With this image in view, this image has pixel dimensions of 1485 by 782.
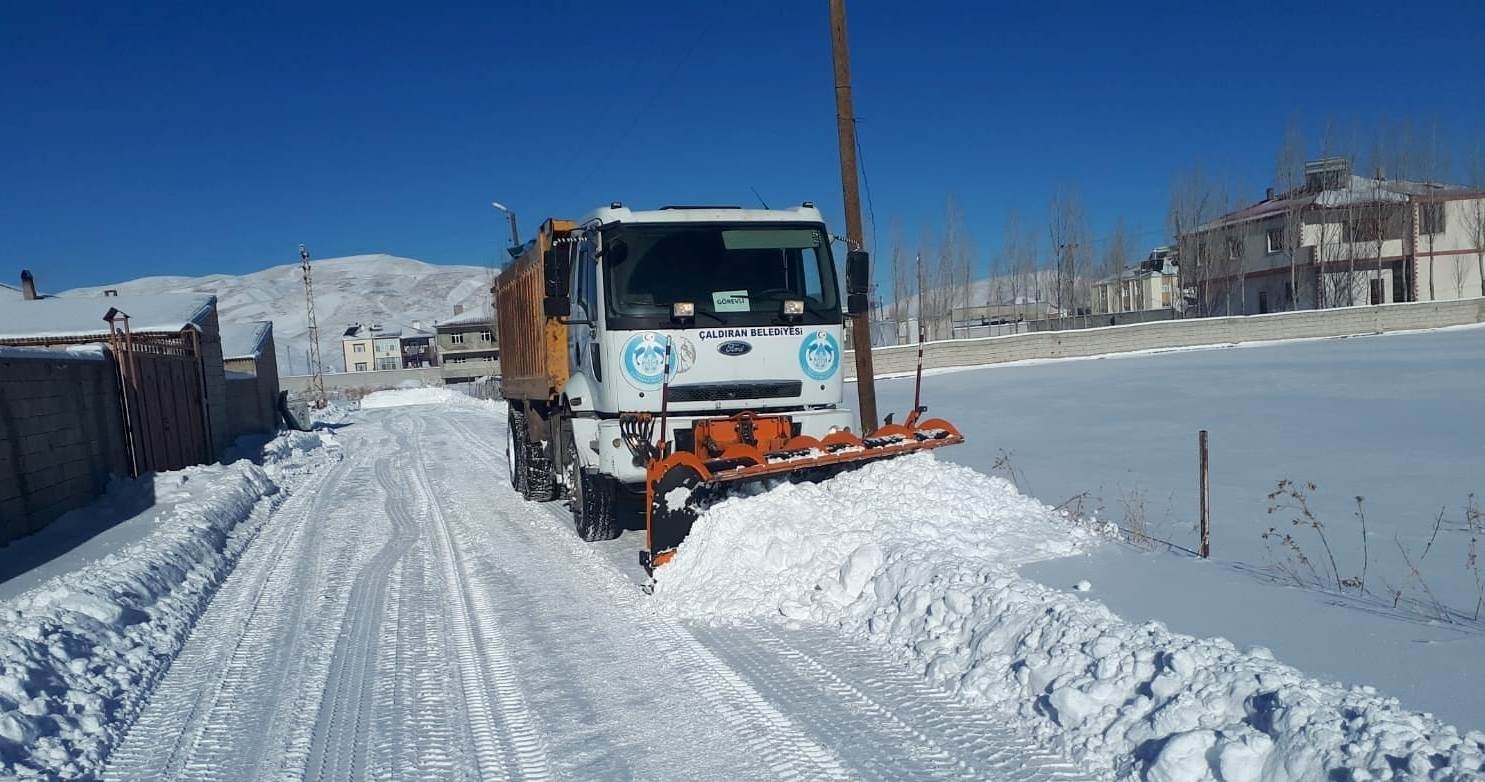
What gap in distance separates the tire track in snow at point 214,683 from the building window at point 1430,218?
61.3m

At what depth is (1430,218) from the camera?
171ft

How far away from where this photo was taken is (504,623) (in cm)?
695

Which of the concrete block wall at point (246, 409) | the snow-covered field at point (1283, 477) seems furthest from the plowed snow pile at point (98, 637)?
the concrete block wall at point (246, 409)

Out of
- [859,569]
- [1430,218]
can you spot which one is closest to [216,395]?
[859,569]

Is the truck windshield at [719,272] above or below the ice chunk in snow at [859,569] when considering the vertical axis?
above

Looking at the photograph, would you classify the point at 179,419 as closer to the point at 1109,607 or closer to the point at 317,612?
the point at 317,612

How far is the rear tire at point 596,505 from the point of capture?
9633 mm

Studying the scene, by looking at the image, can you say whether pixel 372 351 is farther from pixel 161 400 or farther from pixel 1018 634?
pixel 1018 634

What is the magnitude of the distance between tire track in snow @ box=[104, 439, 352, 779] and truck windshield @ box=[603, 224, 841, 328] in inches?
157

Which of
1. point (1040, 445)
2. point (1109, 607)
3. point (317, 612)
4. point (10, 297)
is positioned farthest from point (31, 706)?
point (10, 297)

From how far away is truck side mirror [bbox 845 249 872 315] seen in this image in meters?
9.16

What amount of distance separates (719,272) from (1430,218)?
58.6 m

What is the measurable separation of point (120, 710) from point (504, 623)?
241cm

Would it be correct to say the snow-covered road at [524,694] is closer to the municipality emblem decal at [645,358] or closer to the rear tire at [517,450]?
the municipality emblem decal at [645,358]
